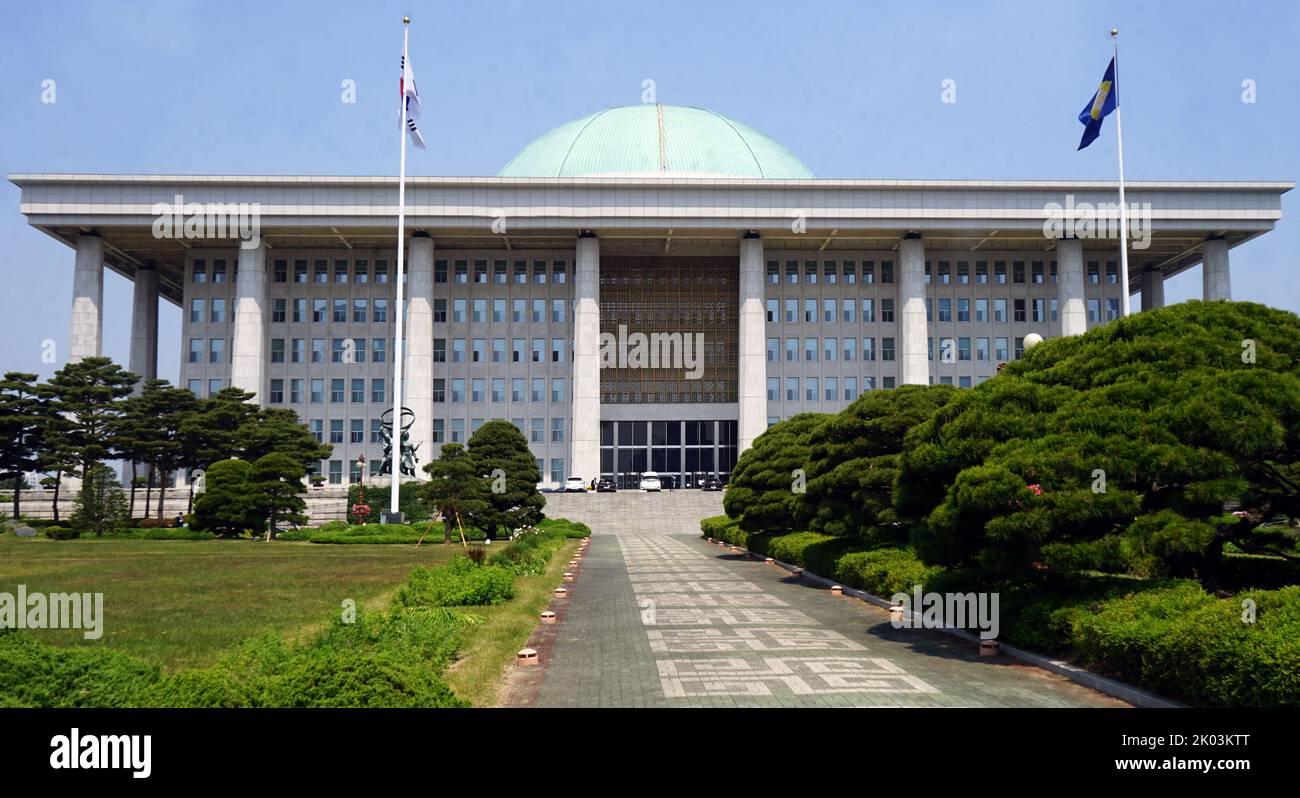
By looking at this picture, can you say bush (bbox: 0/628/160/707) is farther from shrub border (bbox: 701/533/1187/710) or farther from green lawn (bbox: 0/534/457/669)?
shrub border (bbox: 701/533/1187/710)

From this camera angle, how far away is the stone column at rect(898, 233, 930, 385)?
70250 millimetres

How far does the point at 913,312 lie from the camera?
232 ft

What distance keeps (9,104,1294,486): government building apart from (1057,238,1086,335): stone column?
21cm

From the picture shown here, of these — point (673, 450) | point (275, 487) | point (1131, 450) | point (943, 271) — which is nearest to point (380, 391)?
point (673, 450)

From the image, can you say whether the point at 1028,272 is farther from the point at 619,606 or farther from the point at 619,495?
the point at 619,606

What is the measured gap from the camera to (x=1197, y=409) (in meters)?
12.6

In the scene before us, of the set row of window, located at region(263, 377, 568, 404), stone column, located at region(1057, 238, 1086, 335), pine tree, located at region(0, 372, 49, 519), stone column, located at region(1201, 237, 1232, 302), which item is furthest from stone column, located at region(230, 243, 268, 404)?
stone column, located at region(1201, 237, 1232, 302)

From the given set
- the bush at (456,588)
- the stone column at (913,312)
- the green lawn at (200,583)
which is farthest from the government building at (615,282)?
the bush at (456,588)

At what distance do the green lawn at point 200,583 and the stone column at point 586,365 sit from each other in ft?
102

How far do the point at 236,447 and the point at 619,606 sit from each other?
1457 inches

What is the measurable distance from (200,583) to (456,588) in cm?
706

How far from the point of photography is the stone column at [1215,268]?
226 feet

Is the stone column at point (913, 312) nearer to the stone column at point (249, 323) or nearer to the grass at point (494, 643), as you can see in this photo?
the stone column at point (249, 323)

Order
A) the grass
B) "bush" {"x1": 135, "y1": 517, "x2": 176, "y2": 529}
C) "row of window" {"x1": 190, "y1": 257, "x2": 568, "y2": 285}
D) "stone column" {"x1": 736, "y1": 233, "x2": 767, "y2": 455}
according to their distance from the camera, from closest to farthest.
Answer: the grass < "bush" {"x1": 135, "y1": 517, "x2": 176, "y2": 529} < "stone column" {"x1": 736, "y1": 233, "x2": 767, "y2": 455} < "row of window" {"x1": 190, "y1": 257, "x2": 568, "y2": 285}
